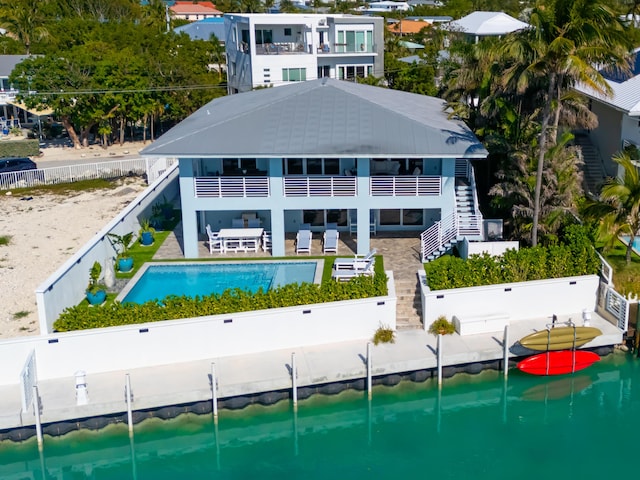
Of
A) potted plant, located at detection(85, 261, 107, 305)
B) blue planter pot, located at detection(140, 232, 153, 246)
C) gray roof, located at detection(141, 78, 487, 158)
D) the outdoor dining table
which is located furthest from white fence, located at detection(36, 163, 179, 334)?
the outdoor dining table

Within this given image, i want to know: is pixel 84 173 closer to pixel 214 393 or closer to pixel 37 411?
pixel 37 411

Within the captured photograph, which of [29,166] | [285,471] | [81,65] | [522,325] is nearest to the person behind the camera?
[285,471]

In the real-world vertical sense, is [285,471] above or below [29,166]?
below

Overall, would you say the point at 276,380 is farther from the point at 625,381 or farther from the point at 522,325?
the point at 625,381

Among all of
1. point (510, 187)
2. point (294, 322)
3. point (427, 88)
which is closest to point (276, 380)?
point (294, 322)

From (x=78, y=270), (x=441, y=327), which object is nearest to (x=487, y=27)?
(x=441, y=327)

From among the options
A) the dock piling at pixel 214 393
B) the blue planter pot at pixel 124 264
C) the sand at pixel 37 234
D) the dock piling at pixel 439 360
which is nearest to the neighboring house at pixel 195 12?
the sand at pixel 37 234

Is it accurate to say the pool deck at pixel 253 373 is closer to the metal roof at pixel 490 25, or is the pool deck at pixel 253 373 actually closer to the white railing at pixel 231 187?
the white railing at pixel 231 187

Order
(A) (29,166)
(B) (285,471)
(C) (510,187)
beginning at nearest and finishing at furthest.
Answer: (B) (285,471) → (C) (510,187) → (A) (29,166)
